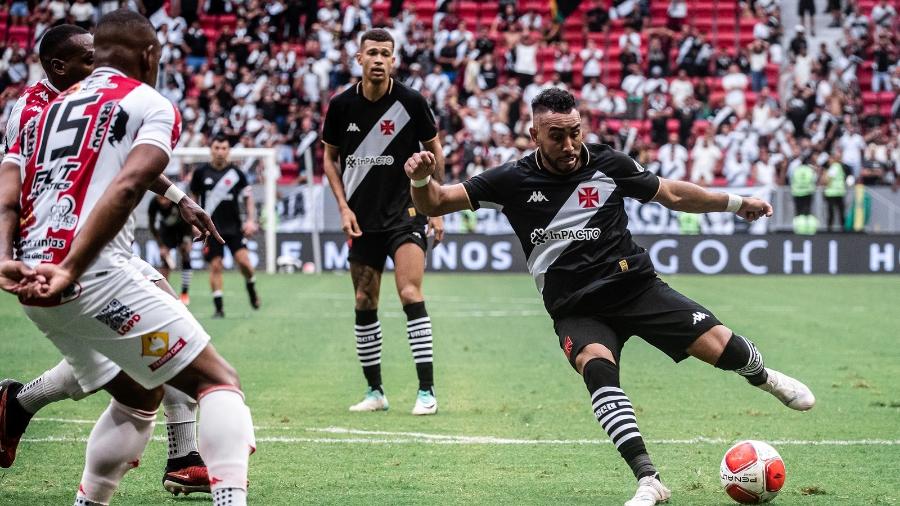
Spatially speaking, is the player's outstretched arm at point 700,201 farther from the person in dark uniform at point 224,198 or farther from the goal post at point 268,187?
the goal post at point 268,187

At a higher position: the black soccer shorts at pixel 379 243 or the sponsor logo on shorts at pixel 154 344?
the sponsor logo on shorts at pixel 154 344

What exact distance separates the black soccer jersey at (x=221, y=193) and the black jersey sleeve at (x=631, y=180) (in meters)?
11.3

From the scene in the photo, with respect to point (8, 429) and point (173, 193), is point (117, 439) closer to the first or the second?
point (173, 193)

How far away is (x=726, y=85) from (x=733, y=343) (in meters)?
26.2

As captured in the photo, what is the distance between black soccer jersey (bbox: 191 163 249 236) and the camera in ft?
56.6

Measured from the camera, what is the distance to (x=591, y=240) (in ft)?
21.5

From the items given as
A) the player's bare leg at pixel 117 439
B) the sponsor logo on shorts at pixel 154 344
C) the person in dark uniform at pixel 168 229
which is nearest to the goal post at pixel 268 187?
the person in dark uniform at pixel 168 229

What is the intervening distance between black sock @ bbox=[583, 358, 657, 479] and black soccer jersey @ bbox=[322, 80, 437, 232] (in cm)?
336

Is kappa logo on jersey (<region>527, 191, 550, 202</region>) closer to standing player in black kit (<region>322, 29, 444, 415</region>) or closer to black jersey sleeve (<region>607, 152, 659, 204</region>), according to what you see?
black jersey sleeve (<region>607, 152, 659, 204</region>)

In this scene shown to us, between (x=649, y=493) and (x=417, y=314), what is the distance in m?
3.82

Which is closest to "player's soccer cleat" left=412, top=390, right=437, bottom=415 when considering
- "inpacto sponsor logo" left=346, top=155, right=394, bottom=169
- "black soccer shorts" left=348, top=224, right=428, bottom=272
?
"black soccer shorts" left=348, top=224, right=428, bottom=272

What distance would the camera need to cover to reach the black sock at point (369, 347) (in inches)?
364

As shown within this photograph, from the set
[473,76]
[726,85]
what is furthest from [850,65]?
[473,76]

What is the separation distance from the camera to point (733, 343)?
639 cm
